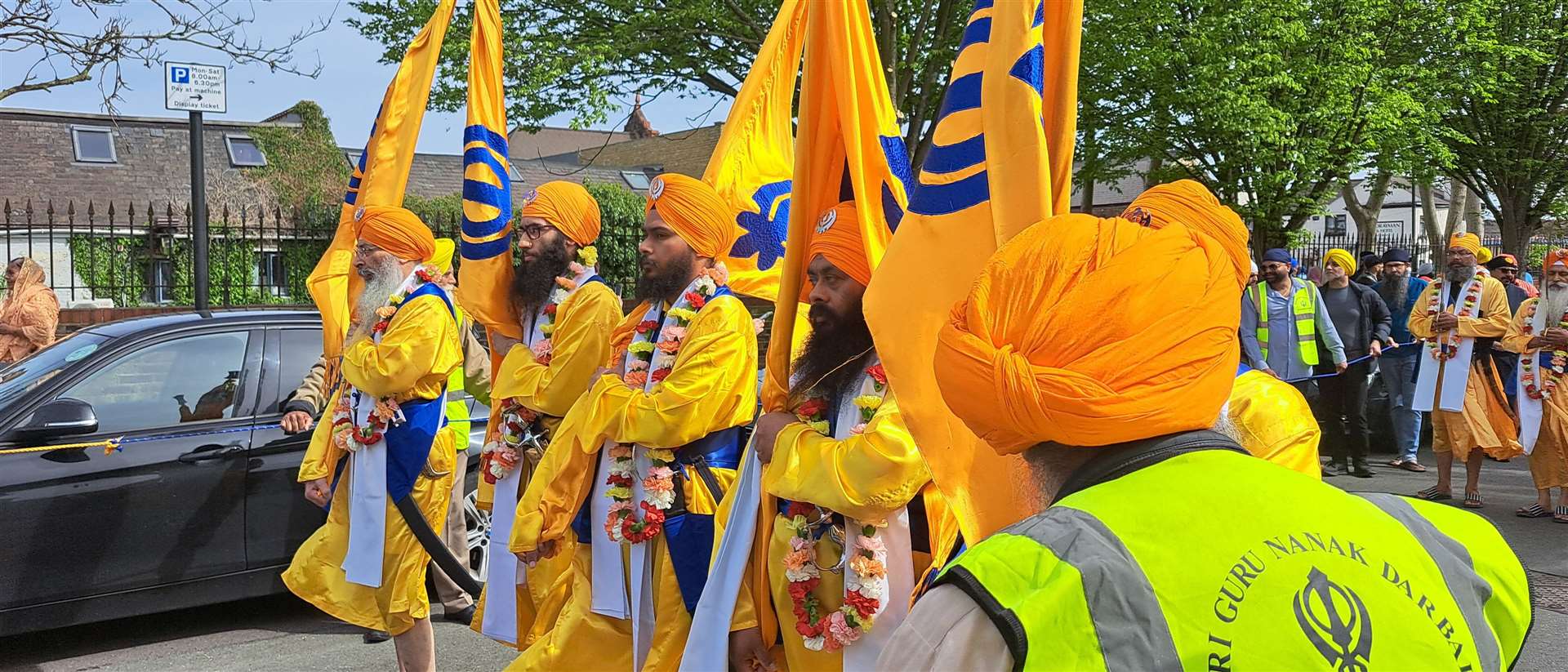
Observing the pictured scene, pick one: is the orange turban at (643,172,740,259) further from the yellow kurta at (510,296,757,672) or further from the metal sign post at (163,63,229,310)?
the metal sign post at (163,63,229,310)

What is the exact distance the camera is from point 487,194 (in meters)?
6.06

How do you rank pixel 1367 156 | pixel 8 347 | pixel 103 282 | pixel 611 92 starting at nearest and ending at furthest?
1. pixel 8 347
2. pixel 611 92
3. pixel 103 282
4. pixel 1367 156

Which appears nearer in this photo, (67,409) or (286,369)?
(67,409)

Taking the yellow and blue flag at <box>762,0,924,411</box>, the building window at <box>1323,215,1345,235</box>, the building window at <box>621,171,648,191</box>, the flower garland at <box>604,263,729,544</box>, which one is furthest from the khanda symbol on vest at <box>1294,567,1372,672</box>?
the building window at <box>621,171,648,191</box>

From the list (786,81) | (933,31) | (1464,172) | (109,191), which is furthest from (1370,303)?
(109,191)

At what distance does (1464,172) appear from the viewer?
26.6m

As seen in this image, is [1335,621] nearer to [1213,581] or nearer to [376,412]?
[1213,581]

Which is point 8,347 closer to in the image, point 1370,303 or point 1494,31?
point 1370,303

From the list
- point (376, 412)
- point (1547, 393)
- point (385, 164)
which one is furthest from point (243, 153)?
point (1547, 393)

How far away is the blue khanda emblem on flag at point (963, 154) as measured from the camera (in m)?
2.40

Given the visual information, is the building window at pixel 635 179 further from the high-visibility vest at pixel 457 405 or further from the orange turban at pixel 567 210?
the orange turban at pixel 567 210

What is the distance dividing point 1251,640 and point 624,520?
3171 mm

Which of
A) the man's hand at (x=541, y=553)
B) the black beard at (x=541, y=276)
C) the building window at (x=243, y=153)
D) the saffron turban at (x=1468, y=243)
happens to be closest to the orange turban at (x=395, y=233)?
the black beard at (x=541, y=276)

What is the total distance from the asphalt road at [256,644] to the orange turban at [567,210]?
2198 millimetres
